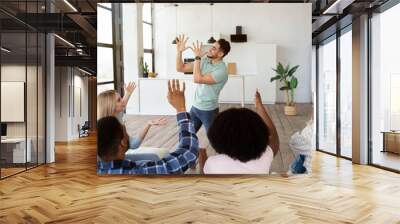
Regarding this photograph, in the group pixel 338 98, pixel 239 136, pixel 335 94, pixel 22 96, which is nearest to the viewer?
pixel 239 136

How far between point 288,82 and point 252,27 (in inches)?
35.6

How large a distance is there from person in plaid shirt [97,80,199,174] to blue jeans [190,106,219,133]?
9cm

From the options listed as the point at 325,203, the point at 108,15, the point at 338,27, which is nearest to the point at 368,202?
the point at 325,203

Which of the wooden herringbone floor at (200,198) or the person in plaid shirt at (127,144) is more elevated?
the person in plaid shirt at (127,144)

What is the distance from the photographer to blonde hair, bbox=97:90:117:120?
572 cm

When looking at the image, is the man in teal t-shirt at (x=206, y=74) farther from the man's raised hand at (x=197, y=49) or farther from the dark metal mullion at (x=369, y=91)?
the dark metal mullion at (x=369, y=91)

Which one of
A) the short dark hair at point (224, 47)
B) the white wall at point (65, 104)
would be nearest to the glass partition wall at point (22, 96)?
the short dark hair at point (224, 47)

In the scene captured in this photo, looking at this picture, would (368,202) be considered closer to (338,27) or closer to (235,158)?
(235,158)

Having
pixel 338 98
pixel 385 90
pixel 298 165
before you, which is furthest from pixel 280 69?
pixel 338 98

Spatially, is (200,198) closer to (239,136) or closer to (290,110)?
(290,110)

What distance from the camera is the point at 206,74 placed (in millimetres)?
5633

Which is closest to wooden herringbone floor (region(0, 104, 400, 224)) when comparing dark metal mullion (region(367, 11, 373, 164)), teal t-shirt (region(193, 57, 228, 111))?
dark metal mullion (region(367, 11, 373, 164))

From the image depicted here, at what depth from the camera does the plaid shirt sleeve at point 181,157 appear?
5.57 m

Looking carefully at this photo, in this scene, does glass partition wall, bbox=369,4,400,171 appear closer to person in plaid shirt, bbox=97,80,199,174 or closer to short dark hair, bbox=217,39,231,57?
short dark hair, bbox=217,39,231,57
